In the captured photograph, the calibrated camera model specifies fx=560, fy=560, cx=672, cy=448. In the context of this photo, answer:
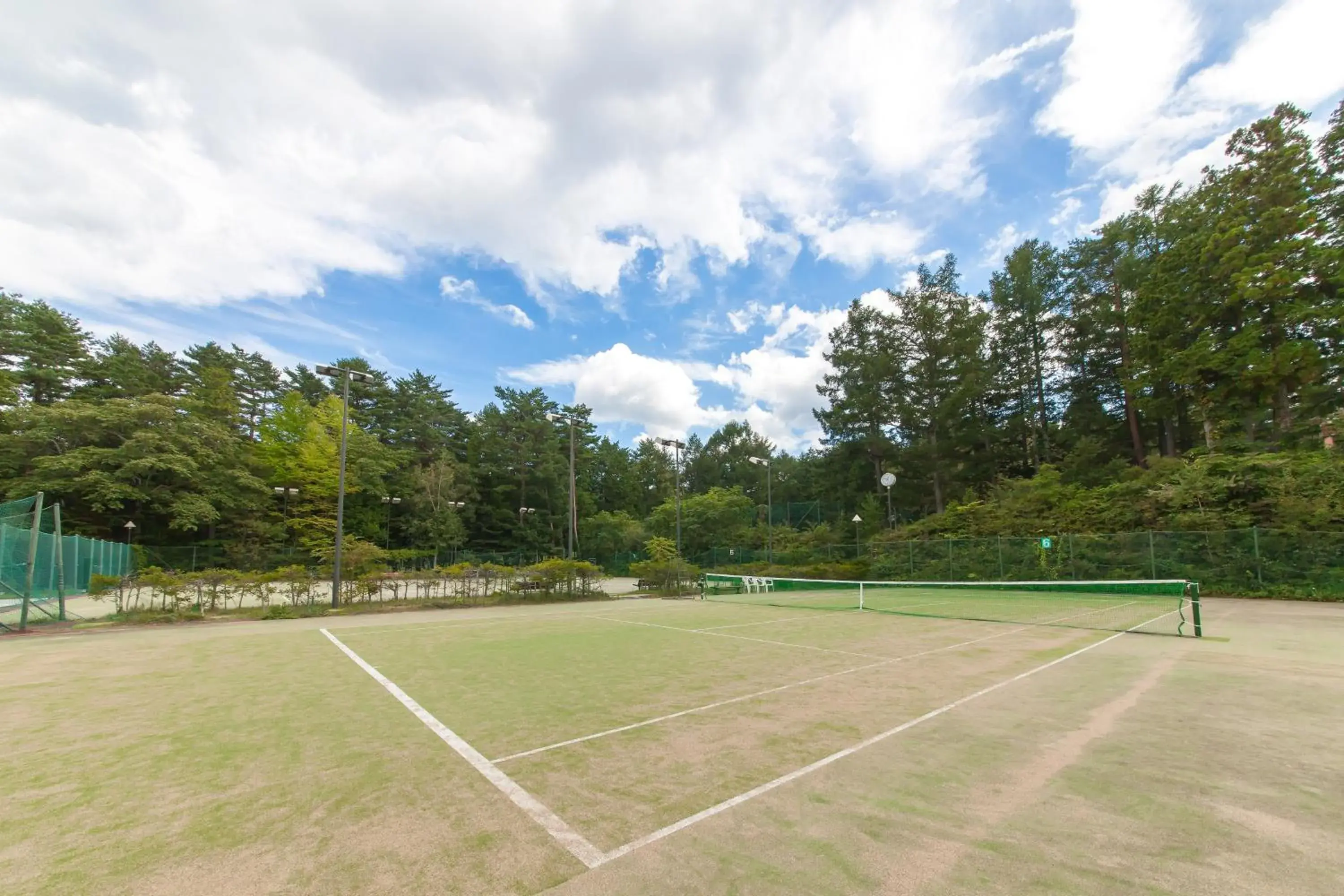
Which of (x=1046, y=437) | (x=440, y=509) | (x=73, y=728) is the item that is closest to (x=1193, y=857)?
(x=73, y=728)

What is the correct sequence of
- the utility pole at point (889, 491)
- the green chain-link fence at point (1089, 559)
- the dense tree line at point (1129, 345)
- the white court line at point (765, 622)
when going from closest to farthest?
the white court line at point (765, 622) < the green chain-link fence at point (1089, 559) < the dense tree line at point (1129, 345) < the utility pole at point (889, 491)

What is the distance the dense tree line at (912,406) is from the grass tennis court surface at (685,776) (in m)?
23.1

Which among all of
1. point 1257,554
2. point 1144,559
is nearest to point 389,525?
point 1144,559

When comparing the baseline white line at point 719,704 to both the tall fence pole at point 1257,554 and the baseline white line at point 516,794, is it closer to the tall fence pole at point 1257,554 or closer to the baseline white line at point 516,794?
the baseline white line at point 516,794

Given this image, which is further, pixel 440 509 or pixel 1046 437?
pixel 440 509

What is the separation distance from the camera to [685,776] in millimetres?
3852

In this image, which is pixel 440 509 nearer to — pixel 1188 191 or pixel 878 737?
pixel 878 737

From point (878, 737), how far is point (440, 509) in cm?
4441

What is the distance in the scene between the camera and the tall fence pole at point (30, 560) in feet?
39.5

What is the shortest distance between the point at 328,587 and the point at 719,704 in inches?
961

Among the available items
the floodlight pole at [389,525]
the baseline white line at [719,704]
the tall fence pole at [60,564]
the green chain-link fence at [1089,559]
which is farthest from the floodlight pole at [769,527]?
the floodlight pole at [389,525]

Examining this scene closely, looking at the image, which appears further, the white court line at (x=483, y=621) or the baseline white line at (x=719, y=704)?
the white court line at (x=483, y=621)

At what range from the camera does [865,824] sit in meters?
3.10

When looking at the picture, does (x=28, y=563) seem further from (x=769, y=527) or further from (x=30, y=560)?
(x=769, y=527)
